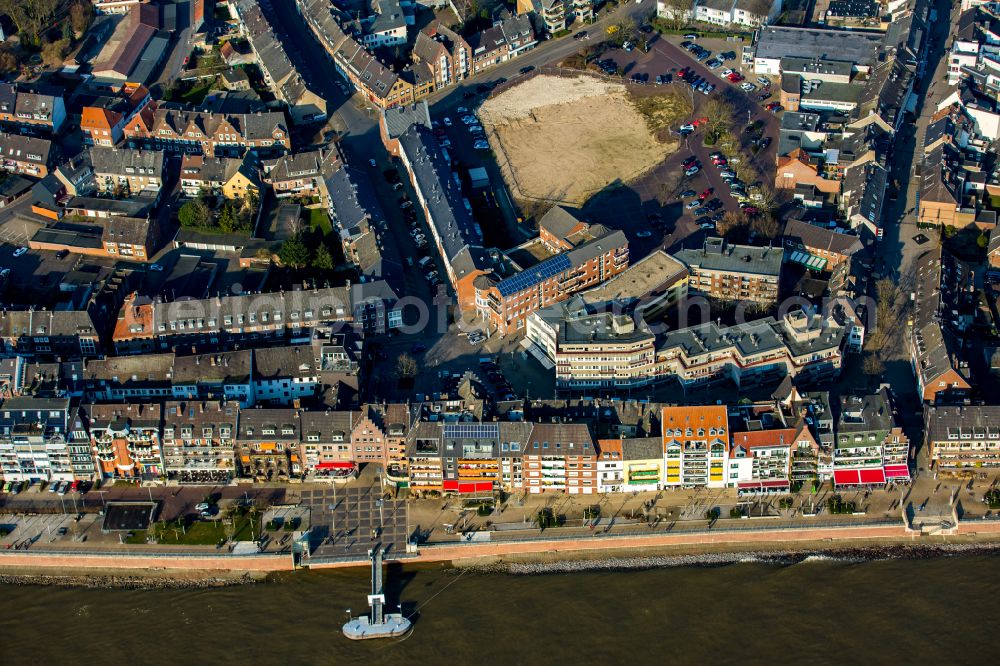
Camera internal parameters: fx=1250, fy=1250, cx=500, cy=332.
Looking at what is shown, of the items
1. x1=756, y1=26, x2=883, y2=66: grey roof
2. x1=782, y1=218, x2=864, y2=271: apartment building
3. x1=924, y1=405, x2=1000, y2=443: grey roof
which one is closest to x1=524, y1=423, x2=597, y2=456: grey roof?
x1=924, y1=405, x2=1000, y2=443: grey roof

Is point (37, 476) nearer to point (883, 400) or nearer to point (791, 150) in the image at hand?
point (883, 400)

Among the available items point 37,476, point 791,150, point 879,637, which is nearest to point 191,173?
point 37,476

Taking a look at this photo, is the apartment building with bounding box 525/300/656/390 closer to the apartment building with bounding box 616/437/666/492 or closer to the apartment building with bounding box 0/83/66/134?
the apartment building with bounding box 616/437/666/492

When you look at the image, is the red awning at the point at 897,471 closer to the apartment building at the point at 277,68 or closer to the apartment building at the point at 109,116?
Answer: the apartment building at the point at 277,68

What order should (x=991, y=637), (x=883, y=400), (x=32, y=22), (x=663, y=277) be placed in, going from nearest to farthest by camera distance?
(x=991, y=637) < (x=883, y=400) < (x=663, y=277) < (x=32, y=22)

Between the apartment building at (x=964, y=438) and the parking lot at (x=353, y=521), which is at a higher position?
the apartment building at (x=964, y=438)

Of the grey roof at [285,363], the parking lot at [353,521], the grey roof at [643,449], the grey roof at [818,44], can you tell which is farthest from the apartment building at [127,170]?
the grey roof at [818,44]
